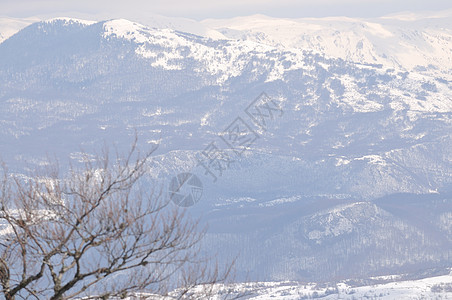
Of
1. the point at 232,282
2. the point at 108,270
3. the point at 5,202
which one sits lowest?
the point at 232,282

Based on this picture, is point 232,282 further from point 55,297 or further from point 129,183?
point 55,297

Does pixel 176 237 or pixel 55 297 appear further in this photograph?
pixel 176 237

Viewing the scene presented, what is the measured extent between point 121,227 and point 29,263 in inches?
180

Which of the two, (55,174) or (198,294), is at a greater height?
(55,174)

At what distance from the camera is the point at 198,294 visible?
3444 centimetres

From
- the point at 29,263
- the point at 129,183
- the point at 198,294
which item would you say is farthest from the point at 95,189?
the point at 198,294

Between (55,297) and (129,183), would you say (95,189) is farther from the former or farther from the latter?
(55,297)

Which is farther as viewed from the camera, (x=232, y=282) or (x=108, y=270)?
(x=232, y=282)

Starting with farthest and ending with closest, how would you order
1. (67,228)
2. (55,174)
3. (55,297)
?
1. (55,174)
2. (67,228)
3. (55,297)

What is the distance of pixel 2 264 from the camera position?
2970 cm

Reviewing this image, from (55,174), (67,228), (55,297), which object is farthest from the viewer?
(55,174)

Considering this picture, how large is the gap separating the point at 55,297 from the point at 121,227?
10.6 feet

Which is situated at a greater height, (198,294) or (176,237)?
(176,237)

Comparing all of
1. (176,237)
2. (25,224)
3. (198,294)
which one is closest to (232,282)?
(198,294)
